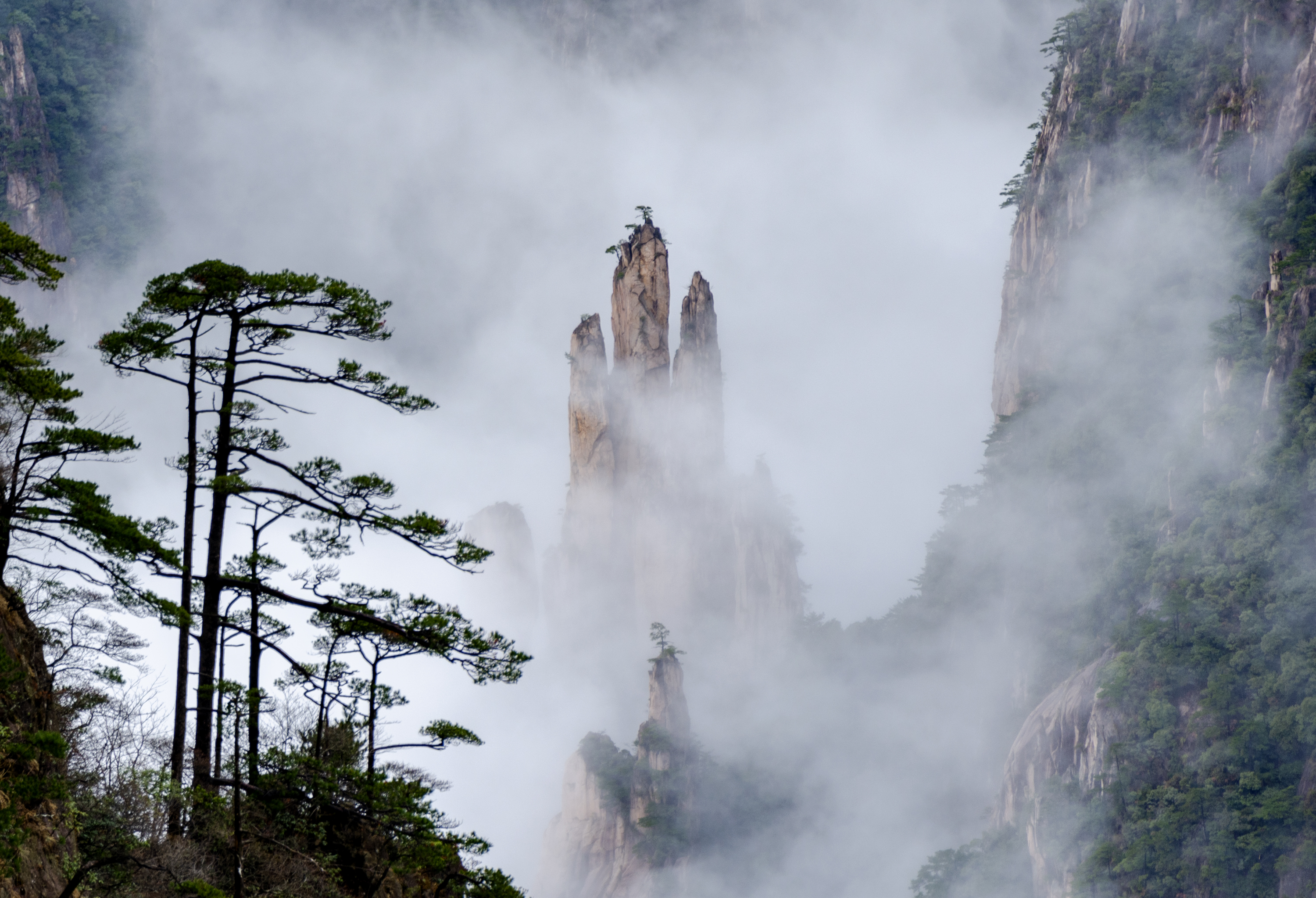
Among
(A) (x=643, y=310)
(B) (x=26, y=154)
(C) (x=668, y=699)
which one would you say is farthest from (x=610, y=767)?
(B) (x=26, y=154)

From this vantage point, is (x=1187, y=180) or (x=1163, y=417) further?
(x=1187, y=180)

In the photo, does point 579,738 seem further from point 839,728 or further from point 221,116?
point 221,116

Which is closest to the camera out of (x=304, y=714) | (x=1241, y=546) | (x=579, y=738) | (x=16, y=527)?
(x=16, y=527)

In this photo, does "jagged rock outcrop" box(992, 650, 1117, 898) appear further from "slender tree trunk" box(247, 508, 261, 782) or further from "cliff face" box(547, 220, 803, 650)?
"slender tree trunk" box(247, 508, 261, 782)

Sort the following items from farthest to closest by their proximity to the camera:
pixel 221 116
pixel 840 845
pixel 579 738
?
pixel 221 116 → pixel 579 738 → pixel 840 845

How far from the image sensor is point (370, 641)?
13.8 m

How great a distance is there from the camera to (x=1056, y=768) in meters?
53.8

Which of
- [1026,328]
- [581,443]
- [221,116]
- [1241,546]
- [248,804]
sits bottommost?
[248,804]

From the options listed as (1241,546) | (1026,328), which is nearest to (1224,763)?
(1241,546)

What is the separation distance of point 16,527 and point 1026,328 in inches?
3054

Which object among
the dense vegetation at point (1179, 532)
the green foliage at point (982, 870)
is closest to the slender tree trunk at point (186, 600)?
the dense vegetation at point (1179, 532)

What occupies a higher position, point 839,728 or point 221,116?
point 221,116

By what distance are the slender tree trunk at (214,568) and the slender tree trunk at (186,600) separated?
19 centimetres

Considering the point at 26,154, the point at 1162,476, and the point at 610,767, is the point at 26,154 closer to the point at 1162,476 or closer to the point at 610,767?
the point at 610,767
